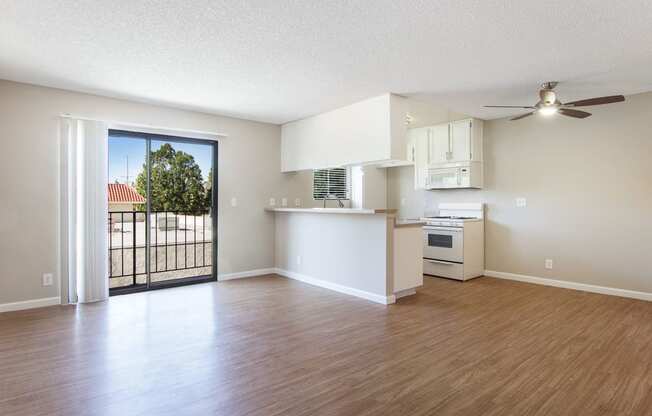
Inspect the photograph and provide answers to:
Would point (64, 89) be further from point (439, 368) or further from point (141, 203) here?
point (439, 368)

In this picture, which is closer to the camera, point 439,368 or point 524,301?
point 439,368

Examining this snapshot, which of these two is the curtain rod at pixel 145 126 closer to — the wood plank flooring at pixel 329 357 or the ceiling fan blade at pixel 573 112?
the wood plank flooring at pixel 329 357

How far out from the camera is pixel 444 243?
5535 millimetres

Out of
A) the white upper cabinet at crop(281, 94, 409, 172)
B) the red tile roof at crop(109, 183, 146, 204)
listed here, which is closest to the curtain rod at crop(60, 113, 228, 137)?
the red tile roof at crop(109, 183, 146, 204)

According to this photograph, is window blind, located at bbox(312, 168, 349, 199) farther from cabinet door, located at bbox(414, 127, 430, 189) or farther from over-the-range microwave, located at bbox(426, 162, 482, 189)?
over-the-range microwave, located at bbox(426, 162, 482, 189)

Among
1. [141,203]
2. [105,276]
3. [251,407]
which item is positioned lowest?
[251,407]

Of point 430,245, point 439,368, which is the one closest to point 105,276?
point 439,368

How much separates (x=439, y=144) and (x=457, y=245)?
5.40ft

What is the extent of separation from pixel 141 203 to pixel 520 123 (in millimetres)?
5403

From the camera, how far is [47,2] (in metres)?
2.34

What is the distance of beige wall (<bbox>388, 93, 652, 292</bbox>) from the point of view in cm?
433

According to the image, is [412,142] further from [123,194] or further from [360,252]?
[123,194]

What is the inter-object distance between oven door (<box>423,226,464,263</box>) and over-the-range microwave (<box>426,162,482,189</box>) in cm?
72

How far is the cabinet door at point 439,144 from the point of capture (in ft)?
18.9
